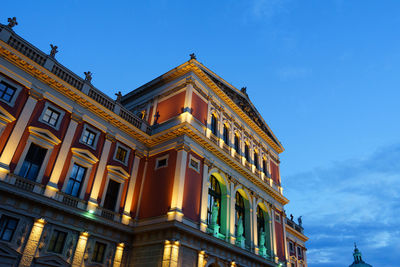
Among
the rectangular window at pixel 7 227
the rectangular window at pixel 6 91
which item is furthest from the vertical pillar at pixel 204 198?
the rectangular window at pixel 6 91

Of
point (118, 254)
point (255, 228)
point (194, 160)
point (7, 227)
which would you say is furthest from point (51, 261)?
point (255, 228)

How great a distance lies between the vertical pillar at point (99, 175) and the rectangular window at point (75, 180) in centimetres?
92

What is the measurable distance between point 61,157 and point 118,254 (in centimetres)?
773

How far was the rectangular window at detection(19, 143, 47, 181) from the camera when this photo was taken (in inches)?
709

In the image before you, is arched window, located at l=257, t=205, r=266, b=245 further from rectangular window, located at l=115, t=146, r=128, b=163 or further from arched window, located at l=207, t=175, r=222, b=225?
rectangular window, located at l=115, t=146, r=128, b=163

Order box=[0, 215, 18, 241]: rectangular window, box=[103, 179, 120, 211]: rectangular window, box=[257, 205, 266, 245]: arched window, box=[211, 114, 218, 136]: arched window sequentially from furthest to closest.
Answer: box=[257, 205, 266, 245]: arched window < box=[211, 114, 218, 136]: arched window < box=[103, 179, 120, 211]: rectangular window < box=[0, 215, 18, 241]: rectangular window

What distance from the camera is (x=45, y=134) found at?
19.2m

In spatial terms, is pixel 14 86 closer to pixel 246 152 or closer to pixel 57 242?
pixel 57 242

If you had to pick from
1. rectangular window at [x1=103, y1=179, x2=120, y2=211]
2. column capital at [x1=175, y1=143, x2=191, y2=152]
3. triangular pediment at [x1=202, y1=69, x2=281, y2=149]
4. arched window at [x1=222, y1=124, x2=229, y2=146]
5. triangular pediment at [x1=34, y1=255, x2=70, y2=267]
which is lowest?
triangular pediment at [x1=34, y1=255, x2=70, y2=267]

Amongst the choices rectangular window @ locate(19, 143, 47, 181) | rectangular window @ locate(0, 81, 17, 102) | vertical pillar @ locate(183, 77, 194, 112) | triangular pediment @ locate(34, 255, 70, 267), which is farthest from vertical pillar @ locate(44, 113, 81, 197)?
vertical pillar @ locate(183, 77, 194, 112)

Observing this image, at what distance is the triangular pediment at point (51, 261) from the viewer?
16.8 meters

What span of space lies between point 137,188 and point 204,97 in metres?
10.5

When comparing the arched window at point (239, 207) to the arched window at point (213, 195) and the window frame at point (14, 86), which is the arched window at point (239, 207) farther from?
the window frame at point (14, 86)

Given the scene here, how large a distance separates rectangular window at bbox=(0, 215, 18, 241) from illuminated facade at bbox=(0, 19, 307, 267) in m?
0.05
